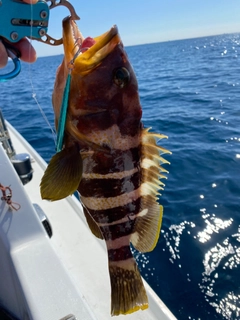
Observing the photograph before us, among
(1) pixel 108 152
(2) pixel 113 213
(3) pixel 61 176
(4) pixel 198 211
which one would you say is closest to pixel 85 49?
(1) pixel 108 152

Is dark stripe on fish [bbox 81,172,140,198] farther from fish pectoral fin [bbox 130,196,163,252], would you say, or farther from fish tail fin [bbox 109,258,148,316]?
fish tail fin [bbox 109,258,148,316]

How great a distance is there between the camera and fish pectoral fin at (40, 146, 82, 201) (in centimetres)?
131

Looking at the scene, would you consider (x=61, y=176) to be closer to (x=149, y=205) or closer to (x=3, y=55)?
(x=149, y=205)

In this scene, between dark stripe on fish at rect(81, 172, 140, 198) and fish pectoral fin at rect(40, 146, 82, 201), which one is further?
dark stripe on fish at rect(81, 172, 140, 198)

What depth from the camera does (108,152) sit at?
142 cm

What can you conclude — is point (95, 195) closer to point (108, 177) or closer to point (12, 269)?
point (108, 177)

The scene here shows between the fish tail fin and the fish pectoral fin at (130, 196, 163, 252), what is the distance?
15cm

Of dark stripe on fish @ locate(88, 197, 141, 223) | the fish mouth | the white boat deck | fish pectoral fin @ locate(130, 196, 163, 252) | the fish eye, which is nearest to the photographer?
the fish mouth

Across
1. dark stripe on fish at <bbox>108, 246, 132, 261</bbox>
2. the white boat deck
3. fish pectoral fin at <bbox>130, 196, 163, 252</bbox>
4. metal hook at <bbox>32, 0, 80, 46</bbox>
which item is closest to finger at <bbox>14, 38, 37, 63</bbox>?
metal hook at <bbox>32, 0, 80, 46</bbox>

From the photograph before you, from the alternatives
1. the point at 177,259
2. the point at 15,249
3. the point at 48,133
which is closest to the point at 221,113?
the point at 48,133

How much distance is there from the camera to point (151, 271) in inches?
166

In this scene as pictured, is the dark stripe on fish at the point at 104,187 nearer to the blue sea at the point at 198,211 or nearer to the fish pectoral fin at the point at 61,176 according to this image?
the fish pectoral fin at the point at 61,176

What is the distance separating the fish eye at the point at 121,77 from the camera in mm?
1384

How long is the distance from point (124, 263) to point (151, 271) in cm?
276
